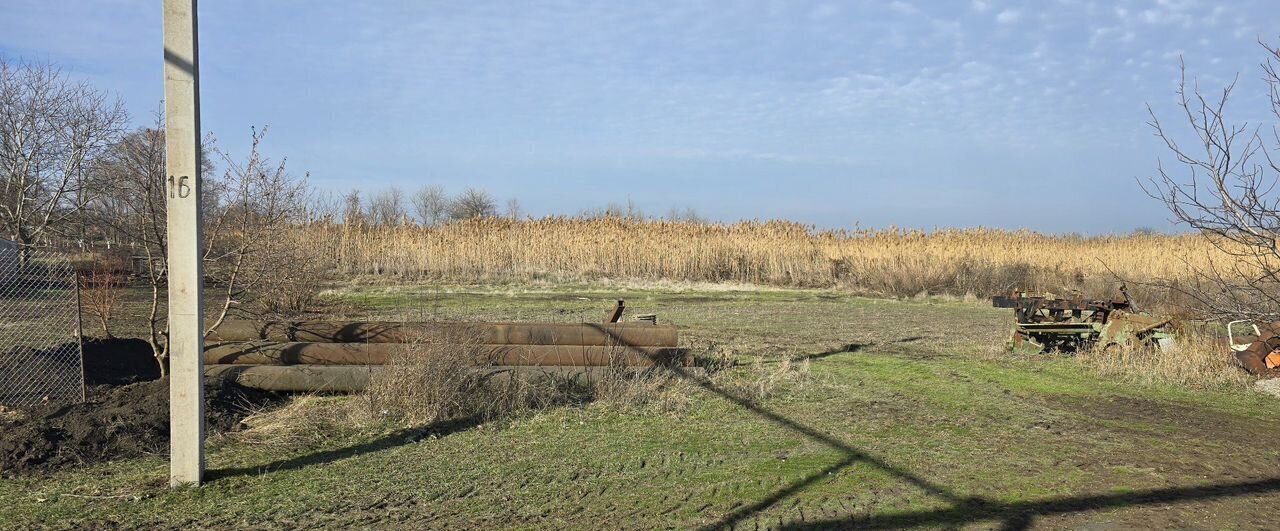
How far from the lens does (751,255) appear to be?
31.1 meters

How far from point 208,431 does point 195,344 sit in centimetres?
193

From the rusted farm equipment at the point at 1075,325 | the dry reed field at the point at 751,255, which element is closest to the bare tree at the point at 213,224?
the rusted farm equipment at the point at 1075,325

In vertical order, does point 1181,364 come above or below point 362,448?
above

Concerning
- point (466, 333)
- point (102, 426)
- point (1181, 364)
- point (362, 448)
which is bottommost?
point (362, 448)

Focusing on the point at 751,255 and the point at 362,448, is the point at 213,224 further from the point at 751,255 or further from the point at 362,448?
the point at 751,255

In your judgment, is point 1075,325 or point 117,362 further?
point 1075,325

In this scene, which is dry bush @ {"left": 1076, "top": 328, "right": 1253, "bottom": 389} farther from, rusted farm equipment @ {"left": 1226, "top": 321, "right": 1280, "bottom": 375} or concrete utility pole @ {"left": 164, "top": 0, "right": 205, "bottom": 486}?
concrete utility pole @ {"left": 164, "top": 0, "right": 205, "bottom": 486}

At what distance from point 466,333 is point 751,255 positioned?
22.9 m

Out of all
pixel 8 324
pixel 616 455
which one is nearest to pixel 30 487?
pixel 616 455

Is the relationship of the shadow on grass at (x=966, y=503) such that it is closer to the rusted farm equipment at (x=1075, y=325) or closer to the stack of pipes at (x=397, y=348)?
the stack of pipes at (x=397, y=348)

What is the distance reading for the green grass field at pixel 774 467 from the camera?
217 inches

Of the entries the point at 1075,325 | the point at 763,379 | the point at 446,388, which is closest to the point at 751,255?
the point at 1075,325

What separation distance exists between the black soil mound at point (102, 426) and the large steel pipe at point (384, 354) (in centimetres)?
66

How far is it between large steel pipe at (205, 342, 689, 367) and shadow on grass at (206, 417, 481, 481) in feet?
2.64
